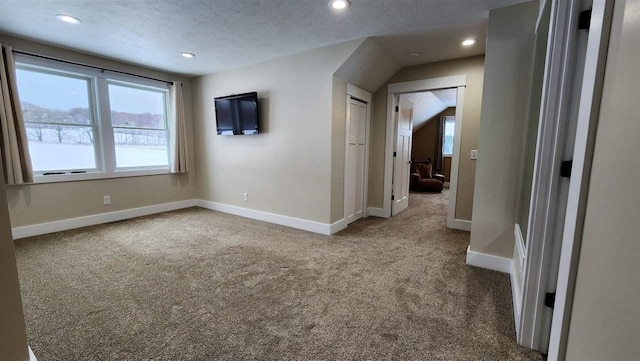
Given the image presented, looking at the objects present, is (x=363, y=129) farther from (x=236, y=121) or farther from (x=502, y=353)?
(x=502, y=353)

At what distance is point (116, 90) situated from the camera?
3.96 m

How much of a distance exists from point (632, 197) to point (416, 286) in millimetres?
1694

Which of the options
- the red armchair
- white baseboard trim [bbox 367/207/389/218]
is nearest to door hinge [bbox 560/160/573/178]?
white baseboard trim [bbox 367/207/389/218]

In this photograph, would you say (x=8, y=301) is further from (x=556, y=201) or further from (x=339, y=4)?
(x=339, y=4)

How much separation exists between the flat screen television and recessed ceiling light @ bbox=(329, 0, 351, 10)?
1.87 m

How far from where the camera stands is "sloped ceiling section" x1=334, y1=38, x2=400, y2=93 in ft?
10.3

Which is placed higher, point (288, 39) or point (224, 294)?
point (288, 39)

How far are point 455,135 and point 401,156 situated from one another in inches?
38.3

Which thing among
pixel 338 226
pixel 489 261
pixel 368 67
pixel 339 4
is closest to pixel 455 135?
pixel 368 67

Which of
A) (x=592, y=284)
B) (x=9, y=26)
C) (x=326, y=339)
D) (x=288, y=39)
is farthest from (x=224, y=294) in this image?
(x=9, y=26)

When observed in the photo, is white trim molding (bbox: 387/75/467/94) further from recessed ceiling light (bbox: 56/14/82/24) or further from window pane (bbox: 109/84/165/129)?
window pane (bbox: 109/84/165/129)

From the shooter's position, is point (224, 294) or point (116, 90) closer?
point (224, 294)

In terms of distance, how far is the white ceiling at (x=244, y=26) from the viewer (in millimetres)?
2289

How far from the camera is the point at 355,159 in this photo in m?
3.94
